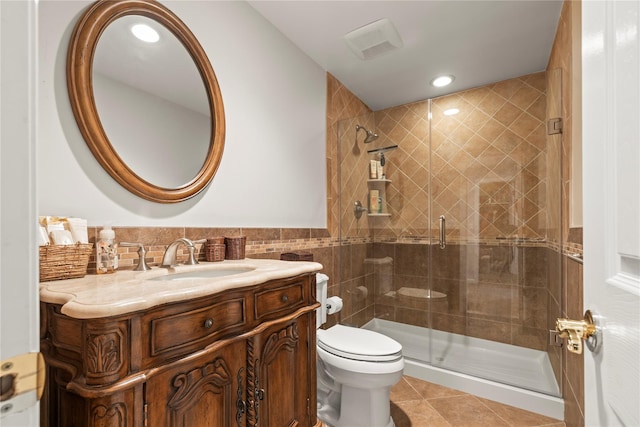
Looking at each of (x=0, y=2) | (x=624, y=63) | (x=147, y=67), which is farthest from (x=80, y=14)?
(x=624, y=63)

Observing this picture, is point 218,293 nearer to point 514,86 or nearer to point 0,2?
point 0,2

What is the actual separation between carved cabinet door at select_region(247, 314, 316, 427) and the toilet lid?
35 centimetres

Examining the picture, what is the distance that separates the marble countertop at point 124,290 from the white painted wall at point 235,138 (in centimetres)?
27

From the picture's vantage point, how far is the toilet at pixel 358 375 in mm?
1534

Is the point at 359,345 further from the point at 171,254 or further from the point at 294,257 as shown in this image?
the point at 171,254

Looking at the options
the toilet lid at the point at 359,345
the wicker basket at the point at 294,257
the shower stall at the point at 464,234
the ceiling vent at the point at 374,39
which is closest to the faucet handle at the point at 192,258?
the wicker basket at the point at 294,257

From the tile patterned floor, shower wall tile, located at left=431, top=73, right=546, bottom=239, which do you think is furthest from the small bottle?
shower wall tile, located at left=431, top=73, right=546, bottom=239

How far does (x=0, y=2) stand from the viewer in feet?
0.99

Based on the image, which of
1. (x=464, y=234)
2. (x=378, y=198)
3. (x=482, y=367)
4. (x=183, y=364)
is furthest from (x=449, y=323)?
(x=183, y=364)

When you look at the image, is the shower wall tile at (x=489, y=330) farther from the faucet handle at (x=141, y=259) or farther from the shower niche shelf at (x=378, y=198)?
the faucet handle at (x=141, y=259)

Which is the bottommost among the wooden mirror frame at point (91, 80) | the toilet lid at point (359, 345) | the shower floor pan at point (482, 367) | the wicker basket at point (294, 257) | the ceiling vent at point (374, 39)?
the shower floor pan at point (482, 367)

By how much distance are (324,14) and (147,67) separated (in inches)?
43.3

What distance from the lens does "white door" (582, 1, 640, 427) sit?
0.39m

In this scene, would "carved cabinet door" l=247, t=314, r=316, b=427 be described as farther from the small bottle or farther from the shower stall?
the shower stall
